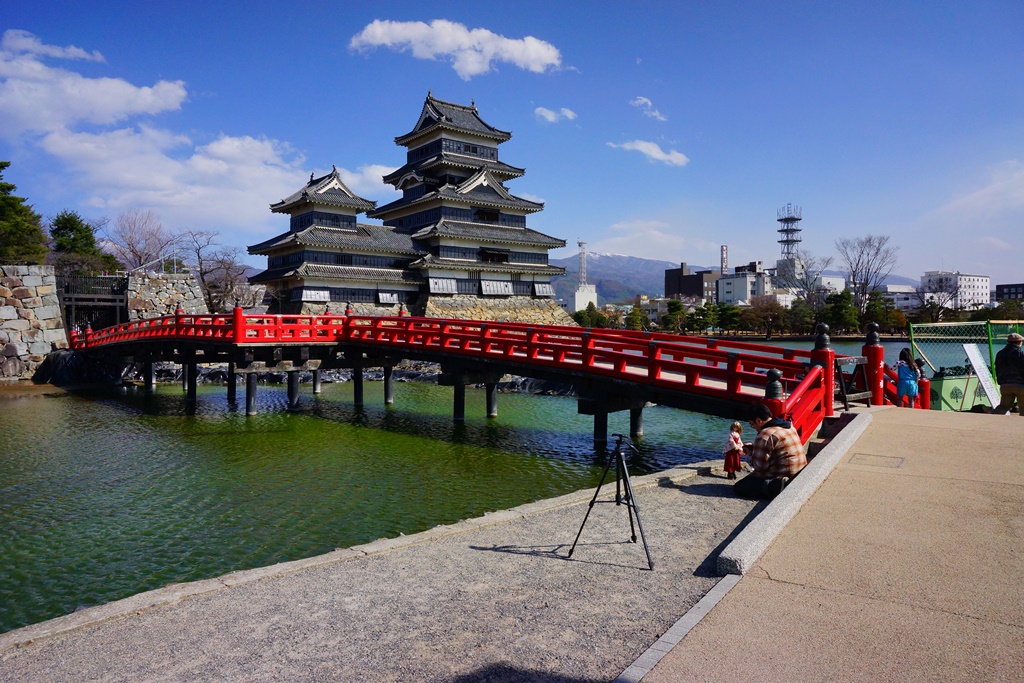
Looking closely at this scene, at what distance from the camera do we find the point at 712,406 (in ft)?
40.0

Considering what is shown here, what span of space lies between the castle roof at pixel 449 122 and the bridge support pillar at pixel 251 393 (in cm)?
2941

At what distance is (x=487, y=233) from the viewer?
4453 cm

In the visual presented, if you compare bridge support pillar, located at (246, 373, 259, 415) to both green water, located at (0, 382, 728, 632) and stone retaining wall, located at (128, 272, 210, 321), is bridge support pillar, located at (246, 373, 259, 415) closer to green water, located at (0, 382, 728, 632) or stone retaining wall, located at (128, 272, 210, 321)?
green water, located at (0, 382, 728, 632)

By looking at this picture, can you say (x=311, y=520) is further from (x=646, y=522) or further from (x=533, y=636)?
(x=533, y=636)

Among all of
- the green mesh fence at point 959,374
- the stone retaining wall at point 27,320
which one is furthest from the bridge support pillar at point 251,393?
the green mesh fence at point 959,374

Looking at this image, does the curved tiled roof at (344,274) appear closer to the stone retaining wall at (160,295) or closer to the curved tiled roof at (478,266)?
A: the curved tiled roof at (478,266)

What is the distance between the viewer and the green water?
830 centimetres

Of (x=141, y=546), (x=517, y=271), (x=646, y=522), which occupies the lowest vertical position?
(x=141, y=546)

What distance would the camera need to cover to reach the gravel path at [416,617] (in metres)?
4.06

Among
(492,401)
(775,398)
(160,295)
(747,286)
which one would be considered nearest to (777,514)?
(775,398)

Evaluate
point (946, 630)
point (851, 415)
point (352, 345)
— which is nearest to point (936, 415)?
point (851, 415)

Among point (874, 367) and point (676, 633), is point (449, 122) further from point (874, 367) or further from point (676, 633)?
point (676, 633)

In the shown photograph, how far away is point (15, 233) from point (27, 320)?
10.9 metres

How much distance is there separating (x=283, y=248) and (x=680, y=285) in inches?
4659
